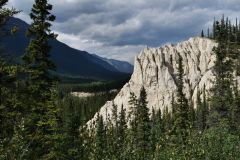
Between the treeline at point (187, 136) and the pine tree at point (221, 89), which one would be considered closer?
the treeline at point (187, 136)

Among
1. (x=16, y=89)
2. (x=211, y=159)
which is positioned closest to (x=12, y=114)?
(x=16, y=89)

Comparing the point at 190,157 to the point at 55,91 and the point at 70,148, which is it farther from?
the point at 70,148

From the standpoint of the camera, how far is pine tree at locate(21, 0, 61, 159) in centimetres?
2906

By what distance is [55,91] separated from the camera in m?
28.8

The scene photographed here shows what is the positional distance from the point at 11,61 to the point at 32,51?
30.1 feet

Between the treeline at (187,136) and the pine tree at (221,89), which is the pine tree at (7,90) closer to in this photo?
the treeline at (187,136)

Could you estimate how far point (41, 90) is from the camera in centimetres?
3023

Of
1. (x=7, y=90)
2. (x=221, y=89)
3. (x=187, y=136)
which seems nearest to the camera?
(x=7, y=90)

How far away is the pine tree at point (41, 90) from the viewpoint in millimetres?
29062

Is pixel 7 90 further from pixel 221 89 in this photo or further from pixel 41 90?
pixel 221 89

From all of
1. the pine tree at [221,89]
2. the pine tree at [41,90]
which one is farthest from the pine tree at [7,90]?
the pine tree at [221,89]

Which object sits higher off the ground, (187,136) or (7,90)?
(7,90)

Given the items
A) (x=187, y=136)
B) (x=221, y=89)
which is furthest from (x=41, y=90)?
(x=221, y=89)

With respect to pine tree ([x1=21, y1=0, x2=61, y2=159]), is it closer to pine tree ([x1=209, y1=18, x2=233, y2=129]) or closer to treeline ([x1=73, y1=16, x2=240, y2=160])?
treeline ([x1=73, y1=16, x2=240, y2=160])
